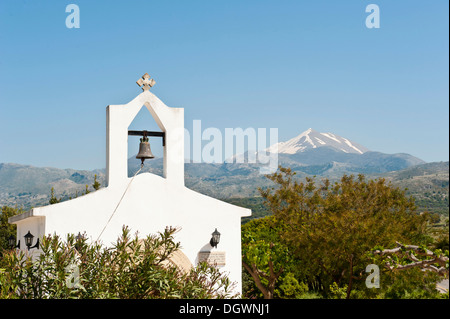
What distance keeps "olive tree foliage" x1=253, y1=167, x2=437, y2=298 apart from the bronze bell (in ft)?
18.8

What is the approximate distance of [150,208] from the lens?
1195 cm

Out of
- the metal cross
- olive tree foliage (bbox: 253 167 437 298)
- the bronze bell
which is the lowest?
olive tree foliage (bbox: 253 167 437 298)

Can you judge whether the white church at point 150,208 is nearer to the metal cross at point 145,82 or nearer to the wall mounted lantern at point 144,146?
the metal cross at point 145,82

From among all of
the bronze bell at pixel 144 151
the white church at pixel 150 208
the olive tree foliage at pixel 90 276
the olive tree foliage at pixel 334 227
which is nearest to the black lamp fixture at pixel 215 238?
the white church at pixel 150 208

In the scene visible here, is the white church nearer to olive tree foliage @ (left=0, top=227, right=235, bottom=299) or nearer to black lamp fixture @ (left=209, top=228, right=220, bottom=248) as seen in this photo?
black lamp fixture @ (left=209, top=228, right=220, bottom=248)

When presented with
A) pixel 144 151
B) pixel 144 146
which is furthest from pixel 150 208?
pixel 144 146

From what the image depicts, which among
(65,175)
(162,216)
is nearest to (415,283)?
(162,216)

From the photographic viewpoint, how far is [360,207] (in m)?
19.1

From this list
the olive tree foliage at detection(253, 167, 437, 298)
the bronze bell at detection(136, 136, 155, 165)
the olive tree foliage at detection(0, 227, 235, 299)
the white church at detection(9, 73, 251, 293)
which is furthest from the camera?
the olive tree foliage at detection(253, 167, 437, 298)

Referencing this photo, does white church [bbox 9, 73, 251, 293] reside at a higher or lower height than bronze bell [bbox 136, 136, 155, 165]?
lower

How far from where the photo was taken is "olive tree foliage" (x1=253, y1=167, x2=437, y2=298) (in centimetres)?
1581

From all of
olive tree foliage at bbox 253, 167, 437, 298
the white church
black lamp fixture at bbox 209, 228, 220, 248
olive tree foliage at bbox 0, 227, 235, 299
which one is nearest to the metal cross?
the white church

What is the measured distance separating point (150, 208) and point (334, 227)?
697 centimetres

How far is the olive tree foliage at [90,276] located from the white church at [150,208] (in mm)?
3700
